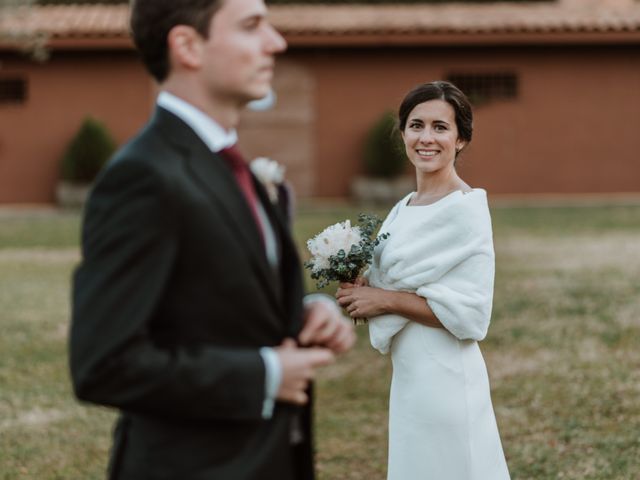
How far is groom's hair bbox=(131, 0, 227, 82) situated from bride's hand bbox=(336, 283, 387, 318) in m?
1.54

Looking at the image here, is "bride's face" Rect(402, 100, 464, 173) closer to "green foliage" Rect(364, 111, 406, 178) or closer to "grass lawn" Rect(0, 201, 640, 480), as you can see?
"grass lawn" Rect(0, 201, 640, 480)

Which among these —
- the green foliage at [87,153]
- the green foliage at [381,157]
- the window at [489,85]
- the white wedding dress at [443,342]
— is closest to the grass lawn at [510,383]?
the white wedding dress at [443,342]

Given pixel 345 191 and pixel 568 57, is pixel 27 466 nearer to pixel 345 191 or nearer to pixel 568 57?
pixel 345 191

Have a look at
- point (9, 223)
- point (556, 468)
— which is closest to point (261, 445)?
point (556, 468)

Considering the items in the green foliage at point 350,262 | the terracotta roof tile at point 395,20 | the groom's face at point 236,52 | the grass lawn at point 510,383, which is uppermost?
the terracotta roof tile at point 395,20

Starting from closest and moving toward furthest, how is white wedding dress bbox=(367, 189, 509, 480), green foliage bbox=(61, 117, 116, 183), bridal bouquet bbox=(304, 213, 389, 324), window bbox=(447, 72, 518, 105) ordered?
1. white wedding dress bbox=(367, 189, 509, 480)
2. bridal bouquet bbox=(304, 213, 389, 324)
3. green foliage bbox=(61, 117, 116, 183)
4. window bbox=(447, 72, 518, 105)

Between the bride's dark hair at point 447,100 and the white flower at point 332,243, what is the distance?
1.51 ft

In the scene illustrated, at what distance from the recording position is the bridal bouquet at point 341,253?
3.32m

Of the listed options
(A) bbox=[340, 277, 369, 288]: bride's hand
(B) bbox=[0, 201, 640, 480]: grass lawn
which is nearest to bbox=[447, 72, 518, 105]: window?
(B) bbox=[0, 201, 640, 480]: grass lawn

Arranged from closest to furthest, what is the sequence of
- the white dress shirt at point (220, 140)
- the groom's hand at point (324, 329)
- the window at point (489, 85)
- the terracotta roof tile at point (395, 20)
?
the white dress shirt at point (220, 140)
the groom's hand at point (324, 329)
the terracotta roof tile at point (395, 20)
the window at point (489, 85)

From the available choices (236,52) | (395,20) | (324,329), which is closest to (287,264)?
(324,329)

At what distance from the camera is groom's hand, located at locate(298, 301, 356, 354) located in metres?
1.99

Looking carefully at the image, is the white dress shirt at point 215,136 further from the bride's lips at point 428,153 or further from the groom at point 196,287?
the bride's lips at point 428,153

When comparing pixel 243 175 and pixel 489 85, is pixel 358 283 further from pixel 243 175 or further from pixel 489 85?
pixel 489 85
